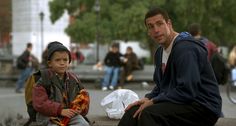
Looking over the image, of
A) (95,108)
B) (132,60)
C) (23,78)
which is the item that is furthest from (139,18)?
(95,108)

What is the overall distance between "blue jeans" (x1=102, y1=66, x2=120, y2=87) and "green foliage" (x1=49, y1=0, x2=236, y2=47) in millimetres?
5080

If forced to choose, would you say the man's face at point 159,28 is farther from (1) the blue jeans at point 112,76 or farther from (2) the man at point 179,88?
(1) the blue jeans at point 112,76

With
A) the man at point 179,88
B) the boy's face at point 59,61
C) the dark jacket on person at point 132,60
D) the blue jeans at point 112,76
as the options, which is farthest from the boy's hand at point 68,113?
the dark jacket on person at point 132,60

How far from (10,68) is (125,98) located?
18.5m

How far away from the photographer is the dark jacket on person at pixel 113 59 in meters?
20.2

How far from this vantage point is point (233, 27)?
2641 centimetres

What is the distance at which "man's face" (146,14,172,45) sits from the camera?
15.2ft

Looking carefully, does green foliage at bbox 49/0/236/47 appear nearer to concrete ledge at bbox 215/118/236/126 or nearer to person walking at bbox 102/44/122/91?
person walking at bbox 102/44/122/91

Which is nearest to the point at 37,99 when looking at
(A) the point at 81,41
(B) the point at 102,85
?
(B) the point at 102,85

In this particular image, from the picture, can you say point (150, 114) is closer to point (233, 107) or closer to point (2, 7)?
point (233, 107)

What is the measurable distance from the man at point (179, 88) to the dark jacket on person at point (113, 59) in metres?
15.4

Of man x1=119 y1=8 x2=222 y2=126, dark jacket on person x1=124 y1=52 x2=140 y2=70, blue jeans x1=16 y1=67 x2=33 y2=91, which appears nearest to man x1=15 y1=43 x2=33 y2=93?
blue jeans x1=16 y1=67 x2=33 y2=91

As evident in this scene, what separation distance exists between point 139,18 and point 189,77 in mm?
21127

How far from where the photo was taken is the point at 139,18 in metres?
25.5
